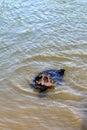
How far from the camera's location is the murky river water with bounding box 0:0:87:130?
6445 millimetres

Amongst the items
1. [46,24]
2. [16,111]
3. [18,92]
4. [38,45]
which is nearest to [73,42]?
[38,45]

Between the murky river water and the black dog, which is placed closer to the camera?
the murky river water

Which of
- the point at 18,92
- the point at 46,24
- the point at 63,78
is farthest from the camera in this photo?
the point at 46,24

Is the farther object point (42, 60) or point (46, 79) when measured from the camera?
point (42, 60)

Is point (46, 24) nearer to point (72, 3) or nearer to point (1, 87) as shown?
point (72, 3)

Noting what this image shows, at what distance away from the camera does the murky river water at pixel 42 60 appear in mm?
6445

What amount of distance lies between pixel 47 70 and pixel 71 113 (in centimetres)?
189

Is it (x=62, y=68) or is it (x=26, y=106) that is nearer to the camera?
Answer: (x=26, y=106)

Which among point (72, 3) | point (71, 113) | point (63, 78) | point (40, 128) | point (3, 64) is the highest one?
point (72, 3)

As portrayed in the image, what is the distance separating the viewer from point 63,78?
7.77 m

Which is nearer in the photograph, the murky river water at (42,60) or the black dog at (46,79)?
the murky river water at (42,60)

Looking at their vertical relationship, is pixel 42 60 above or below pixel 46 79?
above

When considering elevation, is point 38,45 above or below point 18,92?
above

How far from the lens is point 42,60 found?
8719 millimetres
